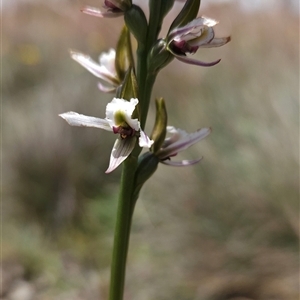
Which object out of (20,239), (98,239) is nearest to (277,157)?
(98,239)

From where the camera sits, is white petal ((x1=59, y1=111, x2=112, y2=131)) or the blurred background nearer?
white petal ((x1=59, y1=111, x2=112, y2=131))

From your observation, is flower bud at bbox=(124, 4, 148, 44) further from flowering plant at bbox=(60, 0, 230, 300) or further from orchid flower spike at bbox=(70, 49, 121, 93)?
orchid flower spike at bbox=(70, 49, 121, 93)

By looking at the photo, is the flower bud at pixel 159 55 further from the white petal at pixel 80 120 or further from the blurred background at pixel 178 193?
the blurred background at pixel 178 193

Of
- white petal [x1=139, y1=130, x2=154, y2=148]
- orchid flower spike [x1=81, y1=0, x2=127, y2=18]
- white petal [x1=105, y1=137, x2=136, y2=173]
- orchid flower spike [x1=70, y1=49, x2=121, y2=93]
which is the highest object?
orchid flower spike [x1=81, y1=0, x2=127, y2=18]

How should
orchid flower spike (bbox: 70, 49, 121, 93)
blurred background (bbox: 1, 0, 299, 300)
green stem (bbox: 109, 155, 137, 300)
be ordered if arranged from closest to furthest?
green stem (bbox: 109, 155, 137, 300)
orchid flower spike (bbox: 70, 49, 121, 93)
blurred background (bbox: 1, 0, 299, 300)

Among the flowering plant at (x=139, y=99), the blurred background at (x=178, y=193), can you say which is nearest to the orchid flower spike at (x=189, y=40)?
the flowering plant at (x=139, y=99)

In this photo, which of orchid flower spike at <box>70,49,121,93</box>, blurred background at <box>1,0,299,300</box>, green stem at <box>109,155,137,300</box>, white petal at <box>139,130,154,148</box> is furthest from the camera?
blurred background at <box>1,0,299,300</box>

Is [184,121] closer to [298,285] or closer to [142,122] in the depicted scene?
[298,285]

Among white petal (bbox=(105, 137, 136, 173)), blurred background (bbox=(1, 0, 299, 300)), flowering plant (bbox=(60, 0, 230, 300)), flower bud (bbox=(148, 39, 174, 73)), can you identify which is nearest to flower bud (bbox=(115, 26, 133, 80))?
flowering plant (bbox=(60, 0, 230, 300))

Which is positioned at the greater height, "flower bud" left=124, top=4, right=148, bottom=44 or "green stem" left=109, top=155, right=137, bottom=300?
"flower bud" left=124, top=4, right=148, bottom=44
